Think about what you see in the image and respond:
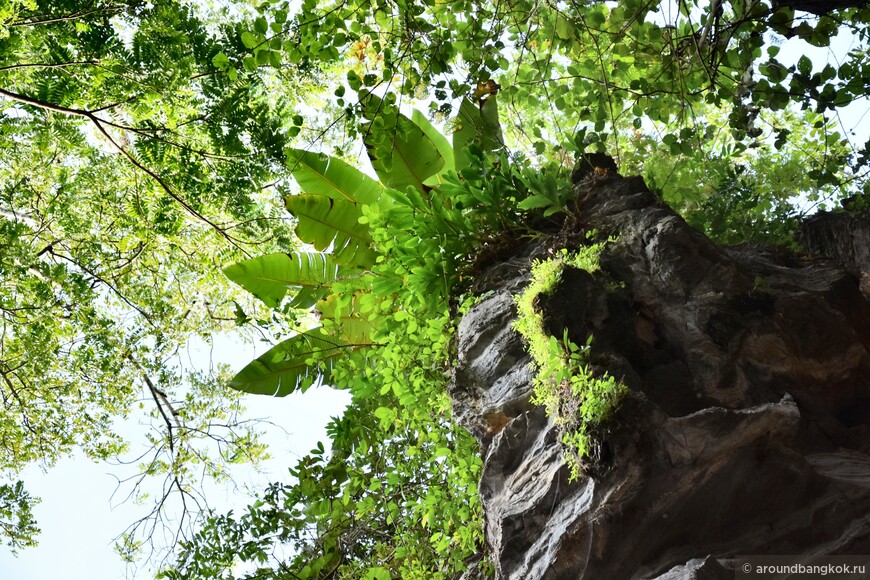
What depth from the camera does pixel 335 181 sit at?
598cm

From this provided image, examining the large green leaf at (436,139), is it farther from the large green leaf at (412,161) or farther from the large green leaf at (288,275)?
the large green leaf at (288,275)

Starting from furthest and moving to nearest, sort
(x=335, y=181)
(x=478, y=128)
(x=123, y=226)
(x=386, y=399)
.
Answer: (x=123, y=226) < (x=335, y=181) < (x=386, y=399) < (x=478, y=128)

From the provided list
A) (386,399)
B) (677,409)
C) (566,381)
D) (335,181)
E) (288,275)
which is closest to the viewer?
(566,381)

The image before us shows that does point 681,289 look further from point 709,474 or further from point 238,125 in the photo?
point 238,125

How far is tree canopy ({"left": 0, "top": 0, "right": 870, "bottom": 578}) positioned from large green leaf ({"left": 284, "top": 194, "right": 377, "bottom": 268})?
2 centimetres

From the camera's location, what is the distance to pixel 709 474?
8.98 feet

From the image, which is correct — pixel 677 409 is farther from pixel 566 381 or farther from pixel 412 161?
pixel 412 161

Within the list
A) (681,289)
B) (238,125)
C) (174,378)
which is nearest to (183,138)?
(238,125)

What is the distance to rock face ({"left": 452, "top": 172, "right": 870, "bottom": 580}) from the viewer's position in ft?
8.98

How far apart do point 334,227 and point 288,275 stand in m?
0.59

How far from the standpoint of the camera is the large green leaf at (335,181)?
5.92m

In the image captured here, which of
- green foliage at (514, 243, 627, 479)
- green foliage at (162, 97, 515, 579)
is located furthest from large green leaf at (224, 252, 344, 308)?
green foliage at (514, 243, 627, 479)

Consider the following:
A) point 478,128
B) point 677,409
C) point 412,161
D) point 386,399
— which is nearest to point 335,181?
point 412,161

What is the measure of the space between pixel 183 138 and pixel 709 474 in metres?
5.12
